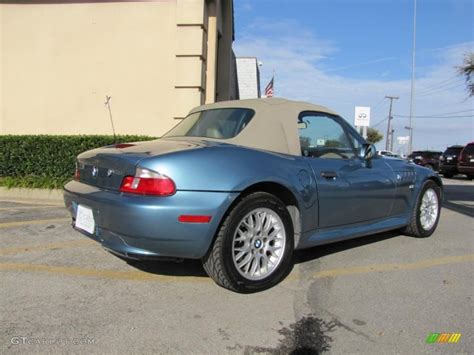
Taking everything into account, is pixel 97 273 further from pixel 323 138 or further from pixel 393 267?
pixel 393 267

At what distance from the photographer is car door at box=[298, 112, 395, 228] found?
4.10 metres

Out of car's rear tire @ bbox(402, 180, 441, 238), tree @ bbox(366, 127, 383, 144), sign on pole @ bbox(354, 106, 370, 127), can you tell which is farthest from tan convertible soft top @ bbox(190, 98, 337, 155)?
tree @ bbox(366, 127, 383, 144)

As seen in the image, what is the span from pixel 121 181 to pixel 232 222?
0.87m

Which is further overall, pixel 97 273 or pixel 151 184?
pixel 97 273

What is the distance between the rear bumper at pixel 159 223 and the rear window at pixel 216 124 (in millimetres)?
895

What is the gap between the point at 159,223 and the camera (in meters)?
3.14

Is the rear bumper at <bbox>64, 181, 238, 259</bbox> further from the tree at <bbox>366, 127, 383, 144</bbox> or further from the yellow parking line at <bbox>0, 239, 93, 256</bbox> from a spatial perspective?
the tree at <bbox>366, 127, 383, 144</bbox>

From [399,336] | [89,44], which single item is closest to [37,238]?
[399,336]

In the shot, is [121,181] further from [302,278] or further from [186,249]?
[302,278]

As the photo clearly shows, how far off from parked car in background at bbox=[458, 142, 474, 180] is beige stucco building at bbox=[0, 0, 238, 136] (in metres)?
14.2

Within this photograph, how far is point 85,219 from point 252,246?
1333 millimetres

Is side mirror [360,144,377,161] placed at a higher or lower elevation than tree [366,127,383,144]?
lower

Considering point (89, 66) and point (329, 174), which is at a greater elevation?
point (89, 66)

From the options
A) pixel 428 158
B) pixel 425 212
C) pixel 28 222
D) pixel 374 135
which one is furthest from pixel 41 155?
pixel 374 135
